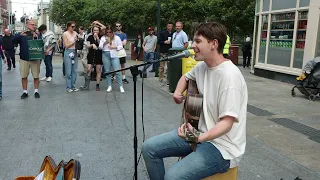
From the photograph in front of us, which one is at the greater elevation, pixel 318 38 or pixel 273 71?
pixel 318 38

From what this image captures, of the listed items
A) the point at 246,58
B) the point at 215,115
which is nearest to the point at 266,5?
the point at 246,58

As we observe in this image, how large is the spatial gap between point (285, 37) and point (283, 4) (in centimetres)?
108

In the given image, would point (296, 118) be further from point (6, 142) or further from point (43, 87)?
point (43, 87)

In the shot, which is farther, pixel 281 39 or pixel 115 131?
pixel 281 39

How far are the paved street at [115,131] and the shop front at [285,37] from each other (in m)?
2.16

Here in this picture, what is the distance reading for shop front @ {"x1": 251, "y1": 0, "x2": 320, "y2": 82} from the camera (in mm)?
9539

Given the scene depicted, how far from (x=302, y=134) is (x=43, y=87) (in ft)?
22.8

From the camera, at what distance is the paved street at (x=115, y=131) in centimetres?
385

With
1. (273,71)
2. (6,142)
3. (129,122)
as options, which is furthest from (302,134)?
(273,71)

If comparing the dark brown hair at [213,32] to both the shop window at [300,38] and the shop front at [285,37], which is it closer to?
the shop front at [285,37]

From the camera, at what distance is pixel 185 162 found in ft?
7.72

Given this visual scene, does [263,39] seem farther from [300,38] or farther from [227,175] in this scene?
[227,175]

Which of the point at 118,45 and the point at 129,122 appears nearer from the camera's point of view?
the point at 129,122

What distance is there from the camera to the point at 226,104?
2.25 meters
